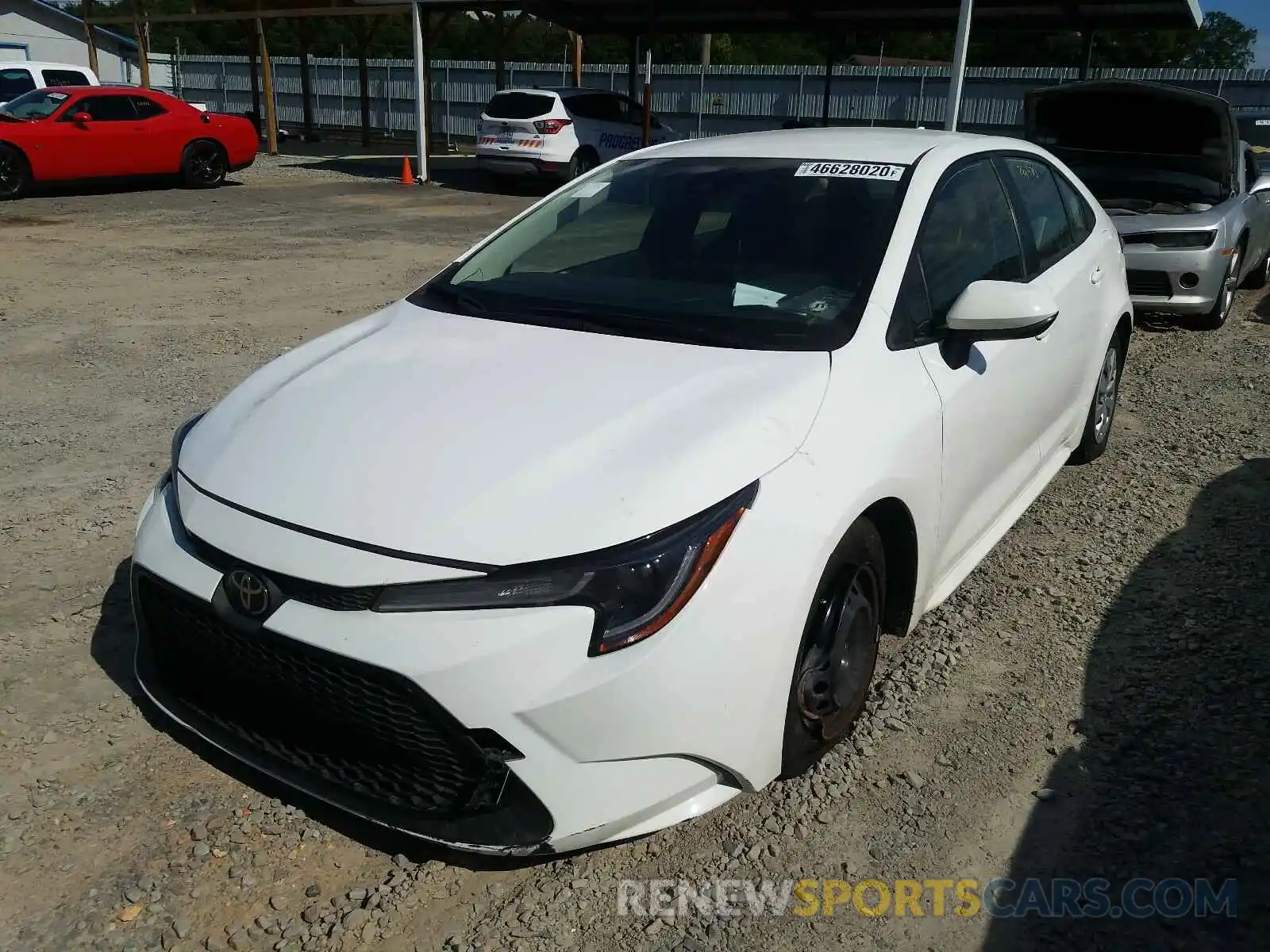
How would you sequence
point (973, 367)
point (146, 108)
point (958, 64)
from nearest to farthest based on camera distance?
point (973, 367) < point (958, 64) < point (146, 108)

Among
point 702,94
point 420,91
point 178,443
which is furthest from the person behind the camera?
point 702,94

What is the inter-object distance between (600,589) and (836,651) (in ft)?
2.57

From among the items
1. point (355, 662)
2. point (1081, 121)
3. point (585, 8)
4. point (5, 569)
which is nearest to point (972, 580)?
point (355, 662)

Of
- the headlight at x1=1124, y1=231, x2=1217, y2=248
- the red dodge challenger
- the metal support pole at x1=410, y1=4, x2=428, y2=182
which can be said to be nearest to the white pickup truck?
the red dodge challenger

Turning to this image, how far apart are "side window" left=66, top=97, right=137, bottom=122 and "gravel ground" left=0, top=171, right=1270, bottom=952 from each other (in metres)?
12.0

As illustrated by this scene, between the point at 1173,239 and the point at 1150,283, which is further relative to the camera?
the point at 1150,283

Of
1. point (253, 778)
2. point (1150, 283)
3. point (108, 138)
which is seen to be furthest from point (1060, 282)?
point (108, 138)

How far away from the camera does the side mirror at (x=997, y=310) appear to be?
3053mm

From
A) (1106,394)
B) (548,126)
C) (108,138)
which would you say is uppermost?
(1106,394)

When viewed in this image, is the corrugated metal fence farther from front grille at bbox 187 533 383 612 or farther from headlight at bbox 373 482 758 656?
front grille at bbox 187 533 383 612

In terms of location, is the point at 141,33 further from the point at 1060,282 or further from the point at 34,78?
the point at 1060,282

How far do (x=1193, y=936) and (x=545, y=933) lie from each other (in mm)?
1389

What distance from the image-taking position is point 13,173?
1471cm

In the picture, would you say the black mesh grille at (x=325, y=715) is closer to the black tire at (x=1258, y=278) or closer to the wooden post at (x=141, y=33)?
the black tire at (x=1258, y=278)
